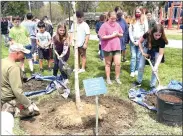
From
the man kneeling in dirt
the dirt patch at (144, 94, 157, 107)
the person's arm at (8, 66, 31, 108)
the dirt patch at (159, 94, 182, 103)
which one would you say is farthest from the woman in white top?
the person's arm at (8, 66, 31, 108)

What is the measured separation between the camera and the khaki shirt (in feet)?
14.1

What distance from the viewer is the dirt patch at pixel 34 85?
6.77 metres

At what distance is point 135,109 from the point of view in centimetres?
555

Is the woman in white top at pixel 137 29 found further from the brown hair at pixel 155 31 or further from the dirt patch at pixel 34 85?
the dirt patch at pixel 34 85

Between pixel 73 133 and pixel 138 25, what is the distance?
358 centimetres

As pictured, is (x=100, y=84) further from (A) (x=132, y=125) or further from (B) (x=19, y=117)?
(B) (x=19, y=117)

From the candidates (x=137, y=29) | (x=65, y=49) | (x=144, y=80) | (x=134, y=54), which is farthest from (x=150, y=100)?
(x=65, y=49)

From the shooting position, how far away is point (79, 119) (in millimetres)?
4938

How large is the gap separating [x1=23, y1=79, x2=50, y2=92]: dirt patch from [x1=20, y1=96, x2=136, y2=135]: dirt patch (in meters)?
1.04

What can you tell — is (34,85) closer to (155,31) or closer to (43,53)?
(43,53)

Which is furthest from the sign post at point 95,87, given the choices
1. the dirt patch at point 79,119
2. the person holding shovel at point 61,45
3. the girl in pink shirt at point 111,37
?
the person holding shovel at point 61,45

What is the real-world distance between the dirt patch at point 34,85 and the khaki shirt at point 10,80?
2209 mm

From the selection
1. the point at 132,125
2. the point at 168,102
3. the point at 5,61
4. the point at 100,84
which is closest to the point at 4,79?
the point at 5,61

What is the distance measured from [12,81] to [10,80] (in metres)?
0.04
